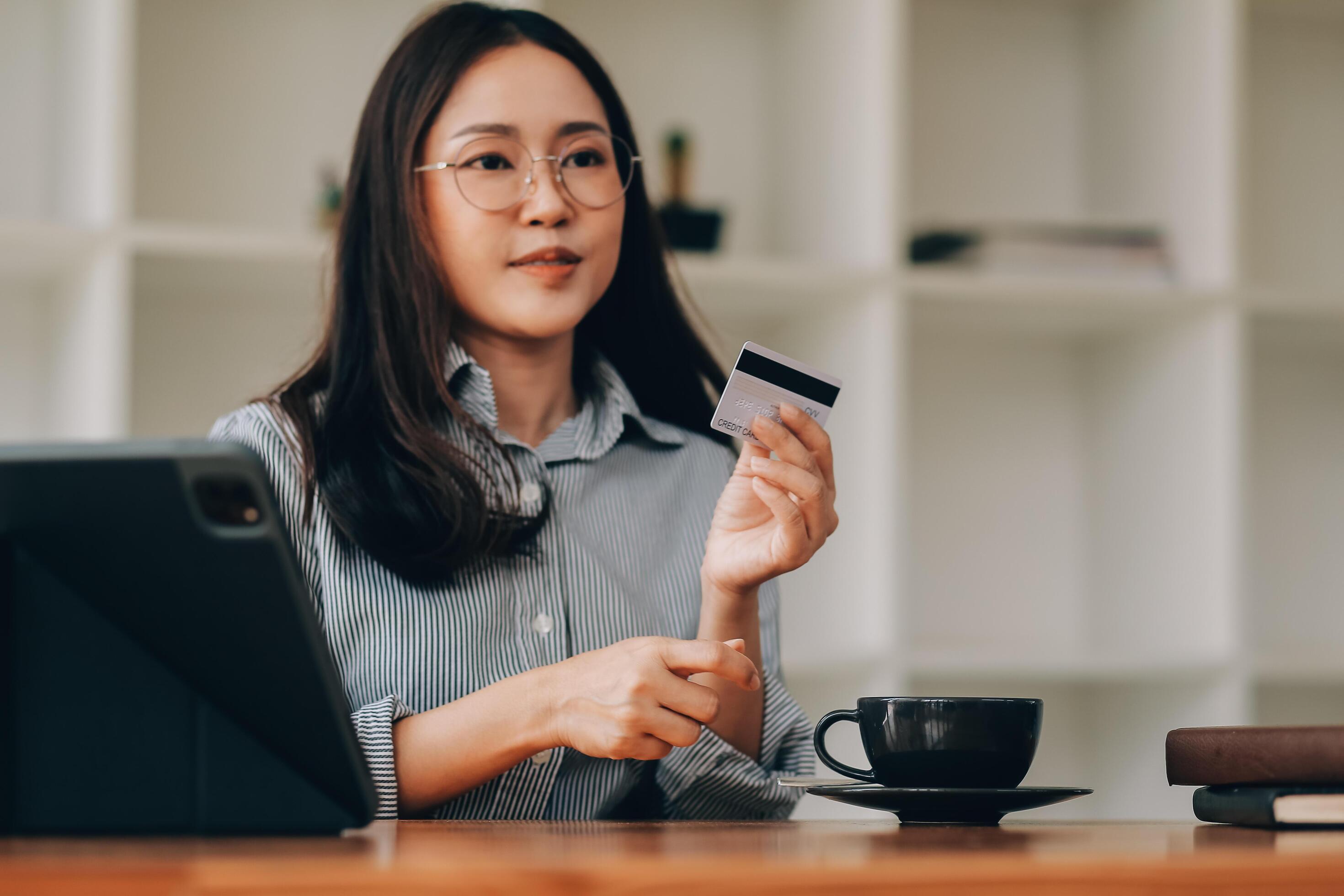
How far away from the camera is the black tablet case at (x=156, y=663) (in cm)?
63

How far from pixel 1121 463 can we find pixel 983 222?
56 cm

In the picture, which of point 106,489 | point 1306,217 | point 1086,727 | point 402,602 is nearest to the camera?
point 106,489

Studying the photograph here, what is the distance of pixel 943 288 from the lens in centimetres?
238

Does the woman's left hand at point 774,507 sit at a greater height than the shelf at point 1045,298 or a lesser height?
lesser

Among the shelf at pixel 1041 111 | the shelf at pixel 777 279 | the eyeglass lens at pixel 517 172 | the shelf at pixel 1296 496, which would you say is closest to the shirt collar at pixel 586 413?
the eyeglass lens at pixel 517 172

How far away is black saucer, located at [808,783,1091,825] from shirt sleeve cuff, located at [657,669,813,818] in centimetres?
36

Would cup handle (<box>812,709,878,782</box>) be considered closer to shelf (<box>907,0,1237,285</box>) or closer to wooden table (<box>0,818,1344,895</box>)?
wooden table (<box>0,818,1344,895</box>)

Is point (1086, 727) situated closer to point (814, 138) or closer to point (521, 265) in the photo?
point (814, 138)

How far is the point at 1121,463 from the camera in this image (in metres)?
2.71

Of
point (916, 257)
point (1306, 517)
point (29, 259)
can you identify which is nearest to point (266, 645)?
point (29, 259)

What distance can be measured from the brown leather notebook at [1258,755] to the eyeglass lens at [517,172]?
85cm

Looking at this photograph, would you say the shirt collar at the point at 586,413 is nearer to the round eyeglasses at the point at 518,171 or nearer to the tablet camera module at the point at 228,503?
the round eyeglasses at the point at 518,171

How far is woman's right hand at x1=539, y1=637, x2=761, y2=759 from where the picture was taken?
3.21 ft

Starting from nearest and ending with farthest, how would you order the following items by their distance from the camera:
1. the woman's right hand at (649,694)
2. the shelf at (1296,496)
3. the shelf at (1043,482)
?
the woman's right hand at (649,694) → the shelf at (1043,482) → the shelf at (1296,496)
